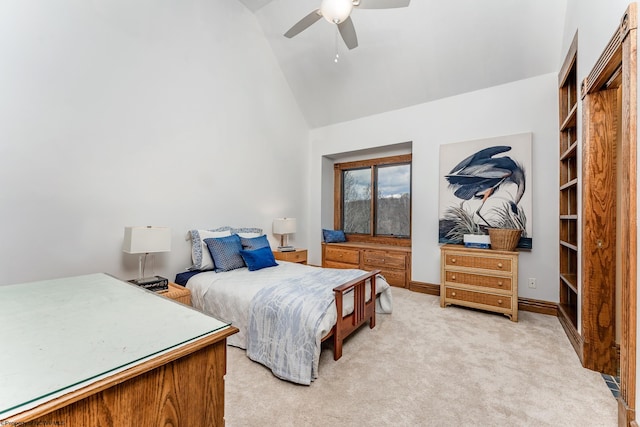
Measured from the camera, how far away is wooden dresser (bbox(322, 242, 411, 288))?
4305 millimetres

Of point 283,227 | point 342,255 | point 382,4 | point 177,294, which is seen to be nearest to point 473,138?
point 382,4

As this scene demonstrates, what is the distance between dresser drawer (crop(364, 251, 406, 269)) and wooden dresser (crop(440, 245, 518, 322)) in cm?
91

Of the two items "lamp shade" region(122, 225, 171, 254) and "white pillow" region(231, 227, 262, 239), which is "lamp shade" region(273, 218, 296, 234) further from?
"lamp shade" region(122, 225, 171, 254)

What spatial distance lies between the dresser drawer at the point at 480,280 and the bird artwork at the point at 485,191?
0.61 m

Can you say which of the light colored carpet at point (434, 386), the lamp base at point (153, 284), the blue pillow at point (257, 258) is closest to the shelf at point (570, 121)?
the light colored carpet at point (434, 386)

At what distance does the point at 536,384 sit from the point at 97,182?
3983mm

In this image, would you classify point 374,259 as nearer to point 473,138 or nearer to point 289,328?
point 473,138

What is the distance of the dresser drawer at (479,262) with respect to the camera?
121 inches

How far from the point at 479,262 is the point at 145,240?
3533 millimetres

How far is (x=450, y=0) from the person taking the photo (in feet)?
10.1

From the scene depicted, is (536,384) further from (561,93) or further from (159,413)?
(561,93)

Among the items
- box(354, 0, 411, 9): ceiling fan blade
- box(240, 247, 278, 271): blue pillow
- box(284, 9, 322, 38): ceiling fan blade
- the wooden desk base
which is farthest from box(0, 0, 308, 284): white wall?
the wooden desk base

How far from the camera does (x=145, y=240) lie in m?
2.59

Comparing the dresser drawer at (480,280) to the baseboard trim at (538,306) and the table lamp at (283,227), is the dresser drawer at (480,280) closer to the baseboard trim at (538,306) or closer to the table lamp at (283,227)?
the baseboard trim at (538,306)
